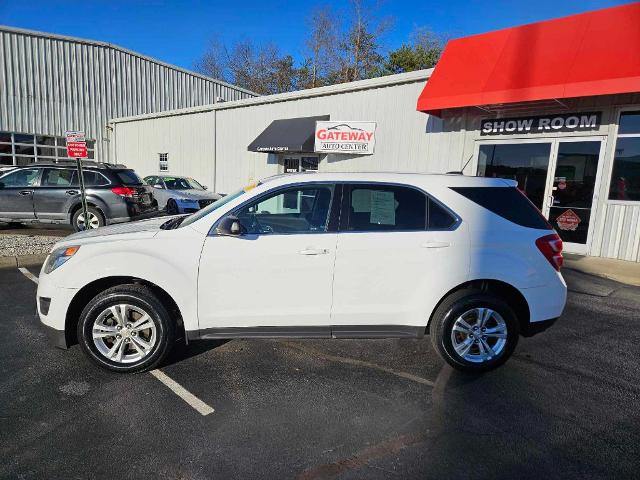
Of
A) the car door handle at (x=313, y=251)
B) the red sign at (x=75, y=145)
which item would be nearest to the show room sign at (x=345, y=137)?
the red sign at (x=75, y=145)

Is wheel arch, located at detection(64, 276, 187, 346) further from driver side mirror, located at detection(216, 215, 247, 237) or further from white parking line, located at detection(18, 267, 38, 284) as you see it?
white parking line, located at detection(18, 267, 38, 284)

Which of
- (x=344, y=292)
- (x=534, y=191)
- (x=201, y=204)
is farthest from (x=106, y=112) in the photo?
(x=344, y=292)

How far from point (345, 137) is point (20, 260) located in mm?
8638

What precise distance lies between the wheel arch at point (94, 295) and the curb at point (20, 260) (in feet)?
15.6

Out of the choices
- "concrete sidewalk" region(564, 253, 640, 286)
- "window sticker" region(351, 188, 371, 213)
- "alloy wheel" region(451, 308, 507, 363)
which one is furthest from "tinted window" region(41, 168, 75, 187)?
"concrete sidewalk" region(564, 253, 640, 286)

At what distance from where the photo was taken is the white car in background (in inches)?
466

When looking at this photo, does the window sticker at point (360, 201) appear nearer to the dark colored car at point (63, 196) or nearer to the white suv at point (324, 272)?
the white suv at point (324, 272)

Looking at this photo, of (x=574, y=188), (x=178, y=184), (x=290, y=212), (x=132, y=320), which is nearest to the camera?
(x=132, y=320)

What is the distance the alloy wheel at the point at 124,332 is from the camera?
3.27 meters

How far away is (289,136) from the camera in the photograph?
12938mm

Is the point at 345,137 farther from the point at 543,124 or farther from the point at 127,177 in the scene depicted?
the point at 127,177

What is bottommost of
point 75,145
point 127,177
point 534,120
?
point 127,177

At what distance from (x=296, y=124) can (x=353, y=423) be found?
1171 cm

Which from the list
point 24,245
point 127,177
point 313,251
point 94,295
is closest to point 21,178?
point 127,177
